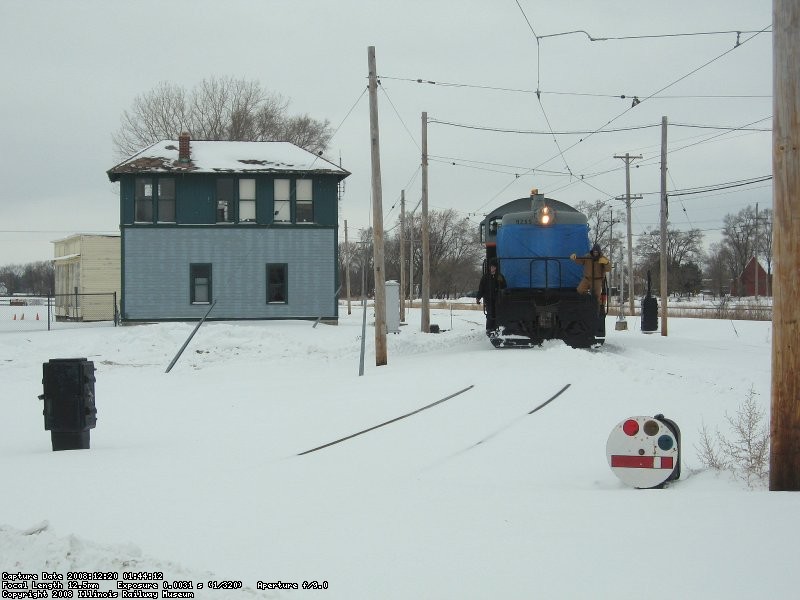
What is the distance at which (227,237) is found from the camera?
106ft

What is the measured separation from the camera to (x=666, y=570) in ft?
15.4

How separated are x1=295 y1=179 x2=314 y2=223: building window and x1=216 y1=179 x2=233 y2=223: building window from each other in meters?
2.66

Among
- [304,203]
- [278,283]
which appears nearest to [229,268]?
[278,283]

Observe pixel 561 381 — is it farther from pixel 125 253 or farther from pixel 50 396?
pixel 125 253

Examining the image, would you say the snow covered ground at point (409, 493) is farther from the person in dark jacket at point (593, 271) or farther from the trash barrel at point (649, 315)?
the trash barrel at point (649, 315)

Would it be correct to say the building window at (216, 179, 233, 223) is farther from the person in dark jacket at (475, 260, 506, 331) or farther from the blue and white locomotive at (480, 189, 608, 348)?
the person in dark jacket at (475, 260, 506, 331)

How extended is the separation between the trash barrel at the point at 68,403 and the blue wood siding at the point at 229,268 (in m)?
23.1

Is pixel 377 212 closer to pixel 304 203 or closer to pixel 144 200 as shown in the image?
pixel 304 203

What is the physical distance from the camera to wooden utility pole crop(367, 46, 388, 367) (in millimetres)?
18312

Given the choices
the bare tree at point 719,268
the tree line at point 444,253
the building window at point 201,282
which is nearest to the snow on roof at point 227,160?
the building window at point 201,282

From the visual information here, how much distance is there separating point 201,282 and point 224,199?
344 centimetres

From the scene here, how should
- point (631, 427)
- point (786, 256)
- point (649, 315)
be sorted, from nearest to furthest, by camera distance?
point (786, 256), point (631, 427), point (649, 315)

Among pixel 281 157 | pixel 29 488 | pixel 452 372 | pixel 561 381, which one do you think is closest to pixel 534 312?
pixel 452 372

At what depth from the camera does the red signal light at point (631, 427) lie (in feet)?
22.2
